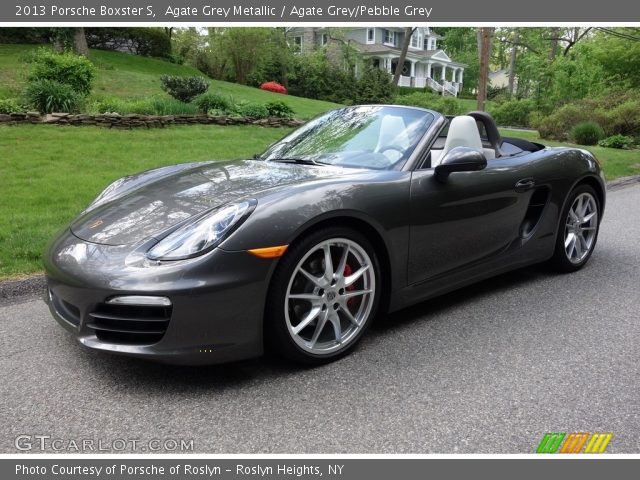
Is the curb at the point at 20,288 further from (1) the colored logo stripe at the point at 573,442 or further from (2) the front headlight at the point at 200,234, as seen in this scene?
(1) the colored logo stripe at the point at 573,442

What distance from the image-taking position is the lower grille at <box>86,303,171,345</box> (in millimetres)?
2418

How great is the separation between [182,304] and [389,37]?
5265cm

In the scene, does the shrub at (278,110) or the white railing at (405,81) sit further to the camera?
the white railing at (405,81)

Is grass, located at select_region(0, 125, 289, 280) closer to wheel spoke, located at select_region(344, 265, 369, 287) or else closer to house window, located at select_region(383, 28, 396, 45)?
wheel spoke, located at select_region(344, 265, 369, 287)

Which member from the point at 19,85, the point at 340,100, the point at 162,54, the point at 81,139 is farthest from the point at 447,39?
the point at 81,139

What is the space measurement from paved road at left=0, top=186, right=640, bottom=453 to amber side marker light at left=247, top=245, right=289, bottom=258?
2.06ft

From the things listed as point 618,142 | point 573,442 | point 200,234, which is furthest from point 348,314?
point 618,142

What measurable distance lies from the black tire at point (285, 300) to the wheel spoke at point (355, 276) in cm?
11

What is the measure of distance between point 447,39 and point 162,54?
40.5 m

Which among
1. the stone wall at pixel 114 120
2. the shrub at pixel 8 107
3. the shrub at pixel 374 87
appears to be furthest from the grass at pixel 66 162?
the shrub at pixel 374 87

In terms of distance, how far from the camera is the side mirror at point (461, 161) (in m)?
3.21

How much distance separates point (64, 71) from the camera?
39.7ft

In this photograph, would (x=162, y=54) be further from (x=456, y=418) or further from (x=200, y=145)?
(x=456, y=418)

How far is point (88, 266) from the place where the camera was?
256cm
